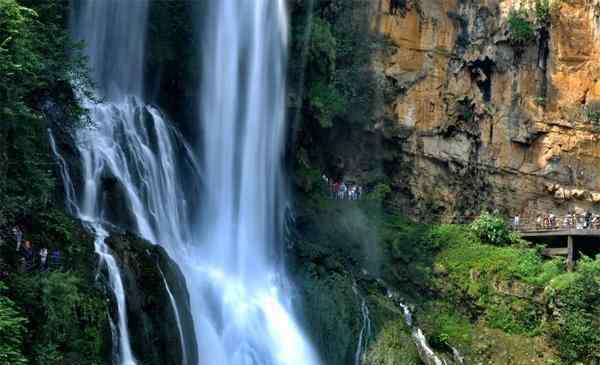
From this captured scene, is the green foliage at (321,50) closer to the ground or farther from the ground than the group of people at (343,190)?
farther from the ground

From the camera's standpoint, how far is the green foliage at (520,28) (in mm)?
26328

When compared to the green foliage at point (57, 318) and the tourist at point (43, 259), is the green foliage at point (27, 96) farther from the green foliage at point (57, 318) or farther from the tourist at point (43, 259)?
the green foliage at point (57, 318)

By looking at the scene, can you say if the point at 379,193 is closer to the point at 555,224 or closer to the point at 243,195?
the point at 243,195

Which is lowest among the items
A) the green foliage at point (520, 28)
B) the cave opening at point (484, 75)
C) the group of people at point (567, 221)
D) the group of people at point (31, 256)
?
the group of people at point (567, 221)

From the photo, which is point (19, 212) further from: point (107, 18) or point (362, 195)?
point (362, 195)

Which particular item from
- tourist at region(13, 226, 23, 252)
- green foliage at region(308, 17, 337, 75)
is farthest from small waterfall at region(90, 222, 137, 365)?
green foliage at region(308, 17, 337, 75)

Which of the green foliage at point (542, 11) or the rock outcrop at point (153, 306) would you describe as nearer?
the rock outcrop at point (153, 306)

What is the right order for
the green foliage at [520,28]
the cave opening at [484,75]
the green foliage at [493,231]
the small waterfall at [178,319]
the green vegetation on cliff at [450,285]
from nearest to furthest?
the small waterfall at [178,319], the green vegetation on cliff at [450,285], the green foliage at [493,231], the green foliage at [520,28], the cave opening at [484,75]

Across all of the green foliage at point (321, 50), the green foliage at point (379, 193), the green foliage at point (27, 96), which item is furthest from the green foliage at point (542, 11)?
the green foliage at point (27, 96)

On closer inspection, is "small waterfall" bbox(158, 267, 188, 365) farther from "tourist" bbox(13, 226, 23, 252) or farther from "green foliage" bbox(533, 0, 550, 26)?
"green foliage" bbox(533, 0, 550, 26)

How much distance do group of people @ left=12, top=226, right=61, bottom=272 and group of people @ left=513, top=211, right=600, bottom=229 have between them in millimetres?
15460

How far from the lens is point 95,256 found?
15.2 m

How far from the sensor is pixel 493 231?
24734 mm

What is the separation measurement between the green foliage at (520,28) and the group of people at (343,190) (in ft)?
23.0
